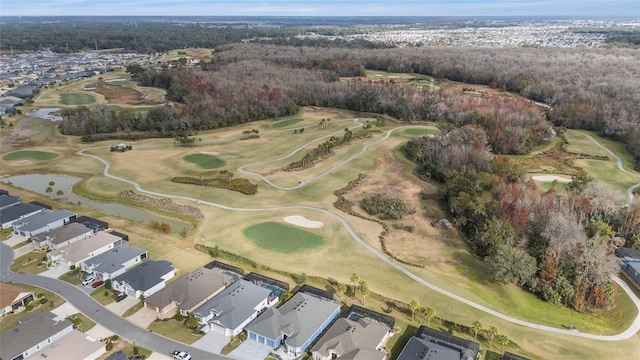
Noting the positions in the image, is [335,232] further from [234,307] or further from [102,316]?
[102,316]

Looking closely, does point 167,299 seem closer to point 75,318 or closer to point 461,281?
point 75,318

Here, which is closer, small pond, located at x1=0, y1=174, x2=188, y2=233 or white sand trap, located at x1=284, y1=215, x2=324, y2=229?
white sand trap, located at x1=284, y1=215, x2=324, y2=229

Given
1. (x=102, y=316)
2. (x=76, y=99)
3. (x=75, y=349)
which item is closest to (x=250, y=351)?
(x=75, y=349)

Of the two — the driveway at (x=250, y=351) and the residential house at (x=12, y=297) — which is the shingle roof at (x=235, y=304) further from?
the residential house at (x=12, y=297)

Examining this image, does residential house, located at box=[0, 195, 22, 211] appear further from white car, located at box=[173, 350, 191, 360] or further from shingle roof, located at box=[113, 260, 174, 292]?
white car, located at box=[173, 350, 191, 360]

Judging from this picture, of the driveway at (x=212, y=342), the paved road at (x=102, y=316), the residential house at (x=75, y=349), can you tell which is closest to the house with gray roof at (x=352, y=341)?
the driveway at (x=212, y=342)

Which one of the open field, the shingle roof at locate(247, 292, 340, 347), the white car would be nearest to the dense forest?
the open field
